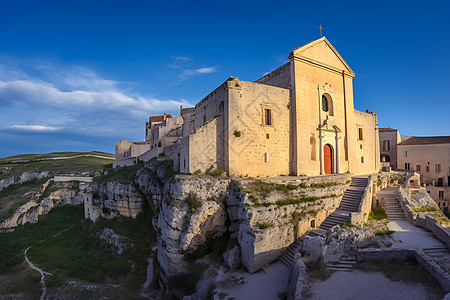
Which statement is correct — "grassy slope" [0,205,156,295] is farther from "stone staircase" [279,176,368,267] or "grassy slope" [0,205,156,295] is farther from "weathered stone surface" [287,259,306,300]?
"weathered stone surface" [287,259,306,300]

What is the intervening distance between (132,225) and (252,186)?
13399 millimetres

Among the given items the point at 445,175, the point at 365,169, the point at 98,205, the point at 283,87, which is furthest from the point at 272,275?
the point at 445,175

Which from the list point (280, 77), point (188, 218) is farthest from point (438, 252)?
point (280, 77)

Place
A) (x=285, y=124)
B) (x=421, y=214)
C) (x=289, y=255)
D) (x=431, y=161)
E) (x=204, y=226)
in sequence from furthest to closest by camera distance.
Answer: (x=431, y=161)
(x=285, y=124)
(x=421, y=214)
(x=204, y=226)
(x=289, y=255)

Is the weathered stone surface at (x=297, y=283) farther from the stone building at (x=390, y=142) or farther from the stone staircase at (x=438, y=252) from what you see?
the stone building at (x=390, y=142)

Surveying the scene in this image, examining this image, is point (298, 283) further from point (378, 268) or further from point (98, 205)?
point (98, 205)

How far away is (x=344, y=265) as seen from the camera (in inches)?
425

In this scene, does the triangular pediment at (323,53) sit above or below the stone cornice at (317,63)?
above

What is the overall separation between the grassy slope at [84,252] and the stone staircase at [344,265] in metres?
12.8

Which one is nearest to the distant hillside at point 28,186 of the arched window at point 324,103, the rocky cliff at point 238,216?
the rocky cliff at point 238,216

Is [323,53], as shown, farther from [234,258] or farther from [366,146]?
[234,258]

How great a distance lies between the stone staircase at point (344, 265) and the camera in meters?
10.6

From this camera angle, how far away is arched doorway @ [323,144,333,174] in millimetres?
22484

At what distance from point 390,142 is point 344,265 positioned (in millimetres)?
34302
